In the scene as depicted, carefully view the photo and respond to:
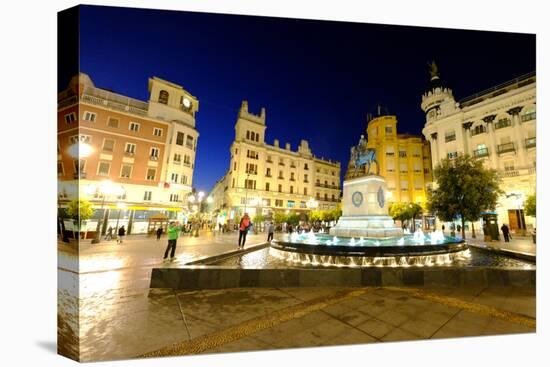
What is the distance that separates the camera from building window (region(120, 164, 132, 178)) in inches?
658

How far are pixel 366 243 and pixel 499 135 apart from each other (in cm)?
2418

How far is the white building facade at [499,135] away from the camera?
18031 mm

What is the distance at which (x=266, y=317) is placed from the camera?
3330 mm

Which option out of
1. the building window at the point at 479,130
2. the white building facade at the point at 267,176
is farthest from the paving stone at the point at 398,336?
the building window at the point at 479,130

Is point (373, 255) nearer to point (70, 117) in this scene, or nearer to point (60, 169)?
point (60, 169)

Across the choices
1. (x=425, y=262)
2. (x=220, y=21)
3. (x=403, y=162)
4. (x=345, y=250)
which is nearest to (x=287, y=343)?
(x=345, y=250)

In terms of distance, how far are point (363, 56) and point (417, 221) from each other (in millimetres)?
34444

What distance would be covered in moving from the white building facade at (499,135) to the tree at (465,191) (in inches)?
139

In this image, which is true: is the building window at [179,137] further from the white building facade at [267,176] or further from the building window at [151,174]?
the white building facade at [267,176]

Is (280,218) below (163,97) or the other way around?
→ below

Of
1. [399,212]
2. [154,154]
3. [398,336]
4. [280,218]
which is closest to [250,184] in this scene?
[280,218]

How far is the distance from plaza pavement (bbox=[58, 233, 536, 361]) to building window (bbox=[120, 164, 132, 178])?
567 inches

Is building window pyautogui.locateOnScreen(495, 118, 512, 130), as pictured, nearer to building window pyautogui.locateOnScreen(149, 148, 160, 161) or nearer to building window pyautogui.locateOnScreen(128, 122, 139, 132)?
building window pyautogui.locateOnScreen(149, 148, 160, 161)

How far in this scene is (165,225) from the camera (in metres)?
20.5
